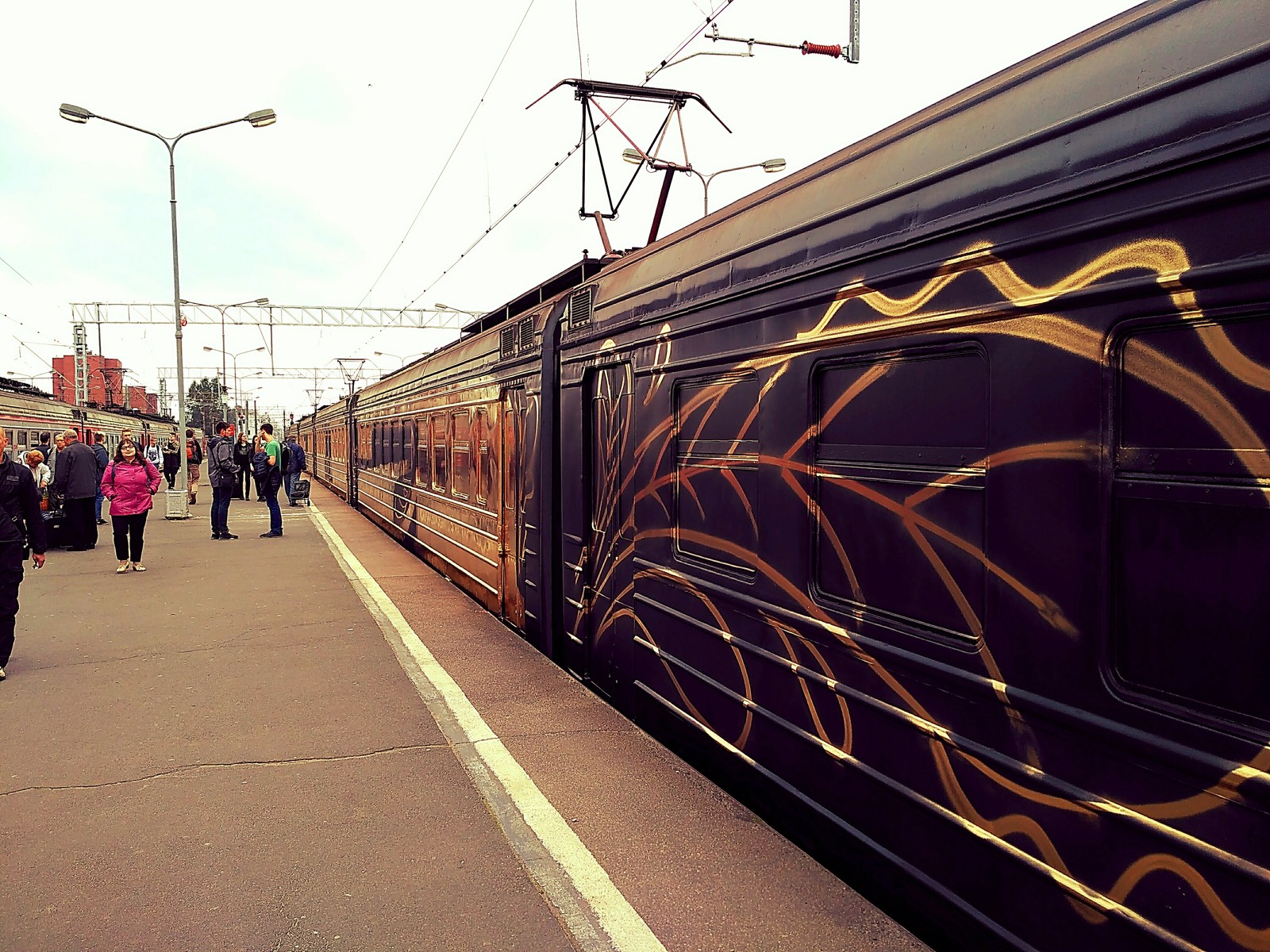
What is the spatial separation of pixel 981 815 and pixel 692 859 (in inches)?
57.3

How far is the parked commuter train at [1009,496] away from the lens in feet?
6.31

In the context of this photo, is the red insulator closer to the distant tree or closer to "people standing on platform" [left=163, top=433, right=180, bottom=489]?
"people standing on platform" [left=163, top=433, right=180, bottom=489]

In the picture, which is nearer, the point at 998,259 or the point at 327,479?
the point at 998,259

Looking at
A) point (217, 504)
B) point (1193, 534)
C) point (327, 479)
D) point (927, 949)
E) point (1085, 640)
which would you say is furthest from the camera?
point (327, 479)

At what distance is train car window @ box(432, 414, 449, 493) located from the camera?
10.9 meters

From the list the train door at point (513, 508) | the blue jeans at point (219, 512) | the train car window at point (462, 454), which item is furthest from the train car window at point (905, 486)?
the blue jeans at point (219, 512)

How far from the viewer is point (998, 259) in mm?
2471

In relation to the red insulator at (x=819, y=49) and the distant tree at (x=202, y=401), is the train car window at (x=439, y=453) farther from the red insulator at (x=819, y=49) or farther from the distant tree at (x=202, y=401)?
the distant tree at (x=202, y=401)

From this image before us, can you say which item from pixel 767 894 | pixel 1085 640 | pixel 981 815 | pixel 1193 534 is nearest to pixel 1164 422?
pixel 1193 534

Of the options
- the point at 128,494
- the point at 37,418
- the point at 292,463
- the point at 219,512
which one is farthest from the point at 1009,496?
the point at 37,418

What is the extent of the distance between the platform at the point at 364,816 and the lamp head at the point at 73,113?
17851 mm

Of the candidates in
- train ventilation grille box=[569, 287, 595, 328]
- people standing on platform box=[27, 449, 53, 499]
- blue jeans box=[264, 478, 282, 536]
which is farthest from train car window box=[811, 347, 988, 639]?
people standing on platform box=[27, 449, 53, 499]

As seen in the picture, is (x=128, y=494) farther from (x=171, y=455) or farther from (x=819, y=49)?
(x=171, y=455)

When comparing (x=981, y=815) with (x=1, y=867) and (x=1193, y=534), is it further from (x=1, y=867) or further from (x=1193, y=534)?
(x=1, y=867)
